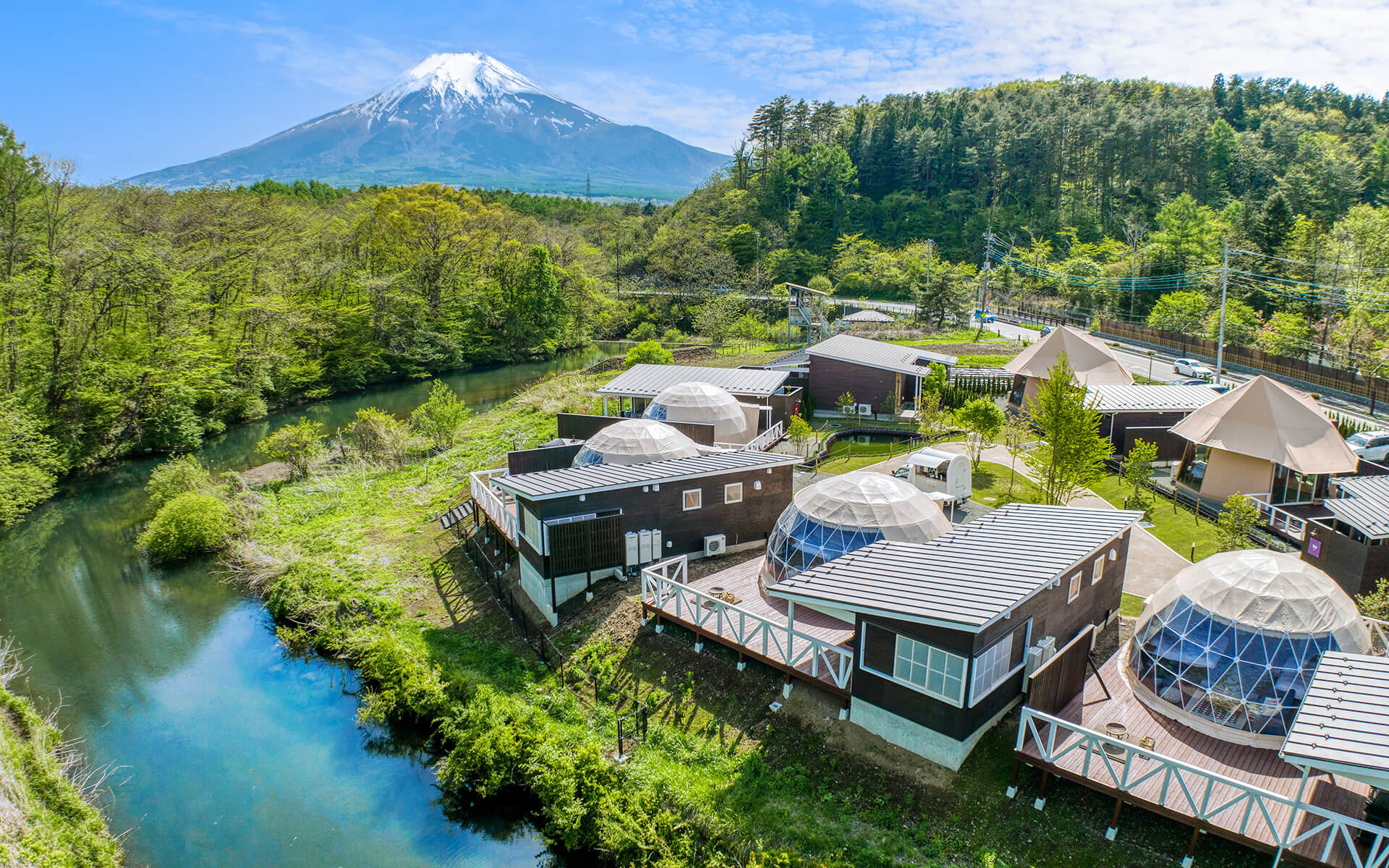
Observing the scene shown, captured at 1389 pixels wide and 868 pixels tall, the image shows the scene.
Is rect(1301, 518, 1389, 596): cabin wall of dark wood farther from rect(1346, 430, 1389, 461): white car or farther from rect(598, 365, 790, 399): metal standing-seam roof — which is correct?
rect(598, 365, 790, 399): metal standing-seam roof

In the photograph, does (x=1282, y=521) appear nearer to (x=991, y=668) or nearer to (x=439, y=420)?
(x=991, y=668)

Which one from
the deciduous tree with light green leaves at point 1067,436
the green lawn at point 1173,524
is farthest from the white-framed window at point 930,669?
the green lawn at point 1173,524

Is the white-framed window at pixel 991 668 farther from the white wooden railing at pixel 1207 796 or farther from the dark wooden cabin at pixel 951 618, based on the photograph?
the white wooden railing at pixel 1207 796

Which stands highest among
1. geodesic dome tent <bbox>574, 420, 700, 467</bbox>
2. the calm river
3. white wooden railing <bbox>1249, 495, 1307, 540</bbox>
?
geodesic dome tent <bbox>574, 420, 700, 467</bbox>

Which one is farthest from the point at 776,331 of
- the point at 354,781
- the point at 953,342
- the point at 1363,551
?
the point at 354,781

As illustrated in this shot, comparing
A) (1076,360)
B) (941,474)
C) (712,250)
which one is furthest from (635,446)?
(712,250)

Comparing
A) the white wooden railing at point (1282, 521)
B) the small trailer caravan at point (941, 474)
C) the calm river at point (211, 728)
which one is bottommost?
the calm river at point (211, 728)

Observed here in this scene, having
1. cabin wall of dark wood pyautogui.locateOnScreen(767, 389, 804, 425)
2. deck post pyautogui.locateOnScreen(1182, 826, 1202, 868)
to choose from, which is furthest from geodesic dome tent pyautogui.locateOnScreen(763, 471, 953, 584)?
cabin wall of dark wood pyautogui.locateOnScreen(767, 389, 804, 425)
